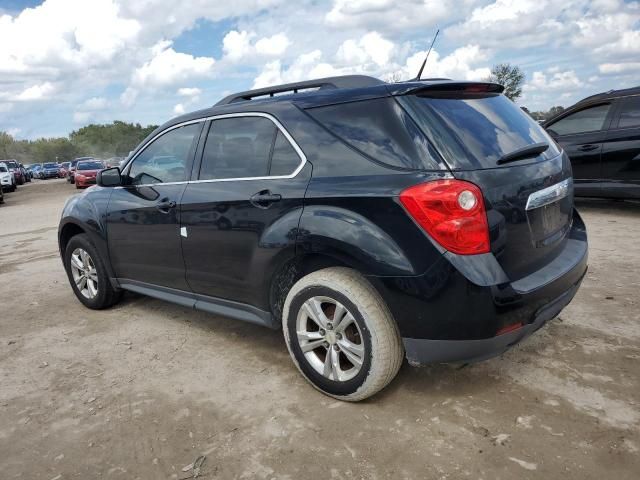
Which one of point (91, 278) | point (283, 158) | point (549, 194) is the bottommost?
point (91, 278)

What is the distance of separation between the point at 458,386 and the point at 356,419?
2.17 ft

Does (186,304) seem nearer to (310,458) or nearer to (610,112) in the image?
(310,458)

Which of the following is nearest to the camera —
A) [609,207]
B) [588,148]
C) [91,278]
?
[91,278]

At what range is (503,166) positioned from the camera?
8.59 ft

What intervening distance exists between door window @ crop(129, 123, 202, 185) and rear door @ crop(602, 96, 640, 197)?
630cm

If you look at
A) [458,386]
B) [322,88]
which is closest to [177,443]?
[458,386]

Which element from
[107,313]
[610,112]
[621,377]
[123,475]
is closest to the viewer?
[123,475]

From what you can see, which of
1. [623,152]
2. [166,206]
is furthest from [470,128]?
[623,152]

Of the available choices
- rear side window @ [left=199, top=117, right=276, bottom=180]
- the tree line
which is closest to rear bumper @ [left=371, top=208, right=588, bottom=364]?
rear side window @ [left=199, top=117, right=276, bottom=180]

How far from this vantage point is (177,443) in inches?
104

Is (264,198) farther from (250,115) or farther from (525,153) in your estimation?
(525,153)

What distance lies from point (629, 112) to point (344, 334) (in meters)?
6.64

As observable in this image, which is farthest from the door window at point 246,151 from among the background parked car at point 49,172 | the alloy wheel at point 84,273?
the background parked car at point 49,172

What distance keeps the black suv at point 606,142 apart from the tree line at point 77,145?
99225mm
